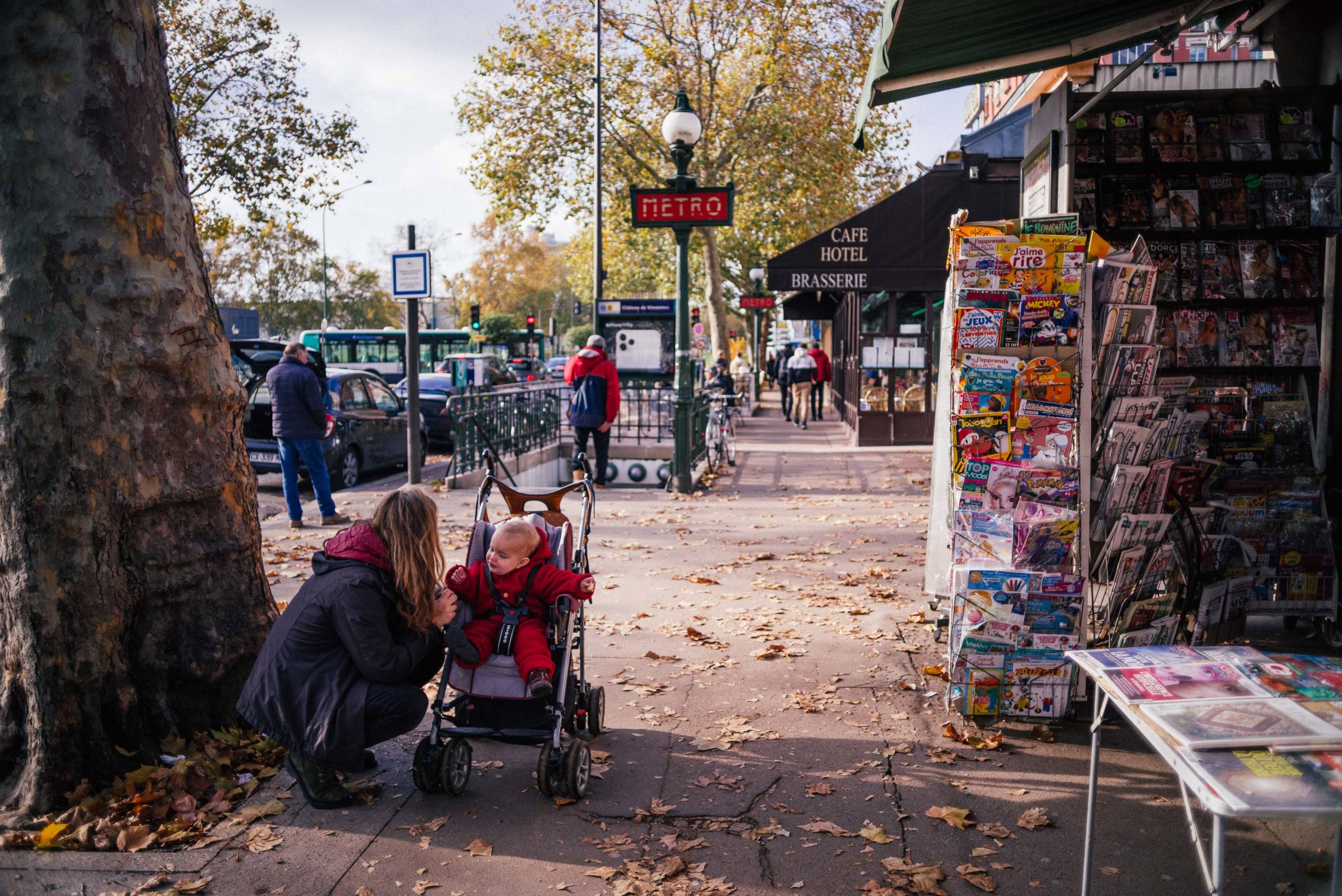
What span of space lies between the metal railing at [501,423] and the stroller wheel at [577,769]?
27.9 ft

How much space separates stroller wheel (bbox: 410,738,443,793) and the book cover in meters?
2.63

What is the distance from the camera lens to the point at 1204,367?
6305mm

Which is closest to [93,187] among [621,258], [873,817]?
[873,817]

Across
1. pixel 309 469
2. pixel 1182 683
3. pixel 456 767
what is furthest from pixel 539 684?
pixel 309 469

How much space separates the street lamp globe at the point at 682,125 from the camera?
13.0 meters

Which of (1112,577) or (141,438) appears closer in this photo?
(141,438)

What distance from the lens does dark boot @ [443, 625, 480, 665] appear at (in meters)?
4.36

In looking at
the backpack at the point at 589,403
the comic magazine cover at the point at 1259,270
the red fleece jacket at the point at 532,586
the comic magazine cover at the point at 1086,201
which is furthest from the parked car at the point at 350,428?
the comic magazine cover at the point at 1259,270

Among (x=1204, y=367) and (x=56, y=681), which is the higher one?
(x=1204, y=367)

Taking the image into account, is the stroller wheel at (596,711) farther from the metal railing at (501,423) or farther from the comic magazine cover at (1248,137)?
the metal railing at (501,423)

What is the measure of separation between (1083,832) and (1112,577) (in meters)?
1.51

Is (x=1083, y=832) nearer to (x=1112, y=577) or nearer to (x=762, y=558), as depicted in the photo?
(x=1112, y=577)

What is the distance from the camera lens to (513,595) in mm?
4520

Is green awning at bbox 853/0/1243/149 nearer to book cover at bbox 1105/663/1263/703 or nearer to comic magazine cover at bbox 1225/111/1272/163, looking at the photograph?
comic magazine cover at bbox 1225/111/1272/163
